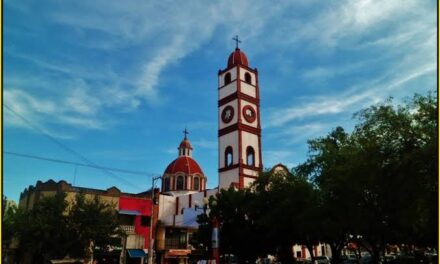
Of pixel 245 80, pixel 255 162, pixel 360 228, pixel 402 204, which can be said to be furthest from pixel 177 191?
pixel 402 204

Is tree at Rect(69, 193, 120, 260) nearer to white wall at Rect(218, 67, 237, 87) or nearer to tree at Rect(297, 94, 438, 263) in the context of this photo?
tree at Rect(297, 94, 438, 263)

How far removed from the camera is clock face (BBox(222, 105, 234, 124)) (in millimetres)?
57562

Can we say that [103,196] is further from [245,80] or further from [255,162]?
[245,80]

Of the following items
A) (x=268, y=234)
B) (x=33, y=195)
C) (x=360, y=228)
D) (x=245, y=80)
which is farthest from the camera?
(x=245, y=80)

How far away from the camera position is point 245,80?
59906mm

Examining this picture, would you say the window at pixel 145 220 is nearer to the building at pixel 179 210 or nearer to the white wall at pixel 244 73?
the building at pixel 179 210

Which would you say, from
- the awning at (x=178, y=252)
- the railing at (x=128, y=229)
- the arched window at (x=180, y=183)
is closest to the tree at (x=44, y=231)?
the railing at (x=128, y=229)

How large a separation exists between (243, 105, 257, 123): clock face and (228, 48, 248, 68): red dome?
6.96 meters

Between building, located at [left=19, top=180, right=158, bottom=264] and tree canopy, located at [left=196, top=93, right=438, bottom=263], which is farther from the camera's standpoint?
building, located at [left=19, top=180, right=158, bottom=264]

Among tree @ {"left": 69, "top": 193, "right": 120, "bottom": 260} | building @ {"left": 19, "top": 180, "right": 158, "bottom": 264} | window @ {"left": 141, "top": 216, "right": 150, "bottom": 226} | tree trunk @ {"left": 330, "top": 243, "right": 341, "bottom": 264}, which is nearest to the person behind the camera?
tree trunk @ {"left": 330, "top": 243, "right": 341, "bottom": 264}

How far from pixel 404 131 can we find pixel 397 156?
1.33 meters

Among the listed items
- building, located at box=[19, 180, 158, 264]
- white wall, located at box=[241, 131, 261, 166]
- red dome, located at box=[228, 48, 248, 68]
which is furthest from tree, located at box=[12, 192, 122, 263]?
red dome, located at box=[228, 48, 248, 68]

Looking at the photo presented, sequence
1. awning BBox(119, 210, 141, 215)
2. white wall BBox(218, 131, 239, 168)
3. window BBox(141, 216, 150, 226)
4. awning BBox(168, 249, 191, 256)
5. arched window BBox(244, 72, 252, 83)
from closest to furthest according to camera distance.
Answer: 1. awning BBox(119, 210, 141, 215)
2. window BBox(141, 216, 150, 226)
3. awning BBox(168, 249, 191, 256)
4. white wall BBox(218, 131, 239, 168)
5. arched window BBox(244, 72, 252, 83)

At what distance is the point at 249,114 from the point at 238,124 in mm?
3180
